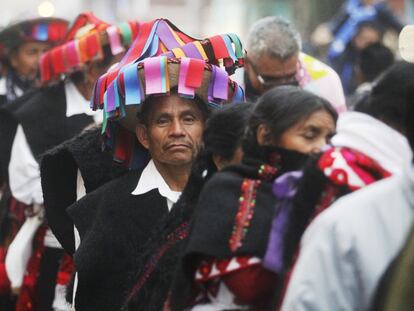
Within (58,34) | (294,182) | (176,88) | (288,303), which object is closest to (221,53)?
(176,88)

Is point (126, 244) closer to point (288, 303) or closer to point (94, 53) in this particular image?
point (288, 303)

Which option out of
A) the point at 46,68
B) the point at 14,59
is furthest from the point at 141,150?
the point at 14,59

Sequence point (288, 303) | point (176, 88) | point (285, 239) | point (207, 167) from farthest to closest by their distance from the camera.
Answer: point (176, 88) < point (207, 167) < point (285, 239) < point (288, 303)

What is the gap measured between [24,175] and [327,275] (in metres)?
4.29

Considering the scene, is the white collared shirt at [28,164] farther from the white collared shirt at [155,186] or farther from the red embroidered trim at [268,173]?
the red embroidered trim at [268,173]

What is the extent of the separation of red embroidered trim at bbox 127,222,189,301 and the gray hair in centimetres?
218

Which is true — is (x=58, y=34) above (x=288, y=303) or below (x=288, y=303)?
below

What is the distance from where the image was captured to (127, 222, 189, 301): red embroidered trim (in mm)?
4965

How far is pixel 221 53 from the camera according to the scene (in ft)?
19.2

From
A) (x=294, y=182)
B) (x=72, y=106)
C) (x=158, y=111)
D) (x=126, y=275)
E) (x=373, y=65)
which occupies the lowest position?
(x=373, y=65)

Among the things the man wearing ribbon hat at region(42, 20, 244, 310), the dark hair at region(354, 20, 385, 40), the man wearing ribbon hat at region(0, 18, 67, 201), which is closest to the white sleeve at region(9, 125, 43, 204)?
the man wearing ribbon hat at region(0, 18, 67, 201)

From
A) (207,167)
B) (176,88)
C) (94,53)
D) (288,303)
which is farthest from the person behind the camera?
(94,53)

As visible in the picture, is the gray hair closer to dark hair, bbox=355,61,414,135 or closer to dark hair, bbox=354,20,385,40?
dark hair, bbox=355,61,414,135

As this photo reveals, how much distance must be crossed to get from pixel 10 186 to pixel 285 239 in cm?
407
